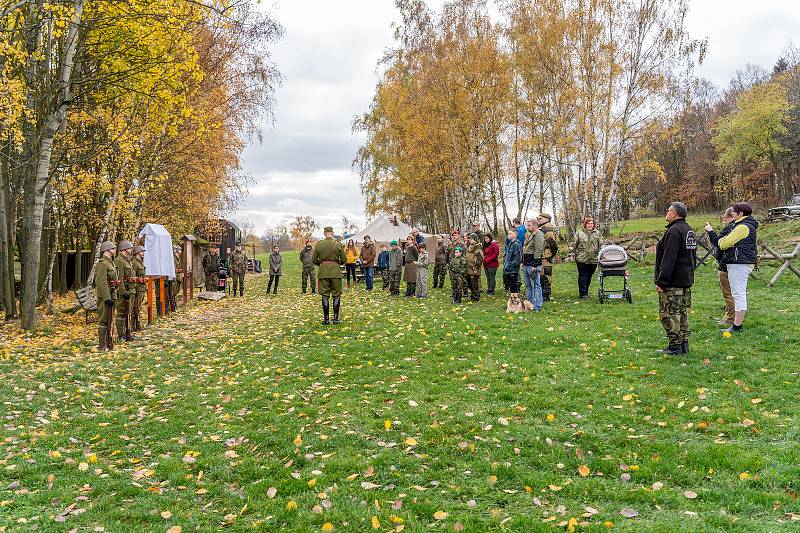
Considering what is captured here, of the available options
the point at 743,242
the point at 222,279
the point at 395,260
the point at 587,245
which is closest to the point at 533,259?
the point at 587,245

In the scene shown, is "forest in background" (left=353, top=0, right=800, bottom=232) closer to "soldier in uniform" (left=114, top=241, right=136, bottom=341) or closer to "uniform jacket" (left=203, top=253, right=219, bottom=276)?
"uniform jacket" (left=203, top=253, right=219, bottom=276)

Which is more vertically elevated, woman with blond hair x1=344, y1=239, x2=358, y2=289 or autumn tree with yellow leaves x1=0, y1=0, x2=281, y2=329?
autumn tree with yellow leaves x1=0, y1=0, x2=281, y2=329

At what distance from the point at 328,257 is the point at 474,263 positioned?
412 centimetres

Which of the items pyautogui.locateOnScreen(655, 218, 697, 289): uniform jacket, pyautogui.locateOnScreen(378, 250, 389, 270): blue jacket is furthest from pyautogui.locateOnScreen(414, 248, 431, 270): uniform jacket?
pyautogui.locateOnScreen(655, 218, 697, 289): uniform jacket

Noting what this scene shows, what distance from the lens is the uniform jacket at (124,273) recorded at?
10.4 metres

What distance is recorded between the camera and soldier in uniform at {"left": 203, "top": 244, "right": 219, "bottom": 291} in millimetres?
19891

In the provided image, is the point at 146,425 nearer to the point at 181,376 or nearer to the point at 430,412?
the point at 181,376

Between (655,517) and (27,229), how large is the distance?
13293mm

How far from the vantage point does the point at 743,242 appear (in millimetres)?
8391

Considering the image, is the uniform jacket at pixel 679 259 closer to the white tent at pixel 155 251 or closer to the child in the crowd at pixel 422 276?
the child in the crowd at pixel 422 276

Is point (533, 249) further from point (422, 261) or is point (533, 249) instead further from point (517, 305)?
point (422, 261)

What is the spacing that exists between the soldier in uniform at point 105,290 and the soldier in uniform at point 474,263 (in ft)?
26.8

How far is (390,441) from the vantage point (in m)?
5.32

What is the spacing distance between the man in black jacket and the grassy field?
398mm
